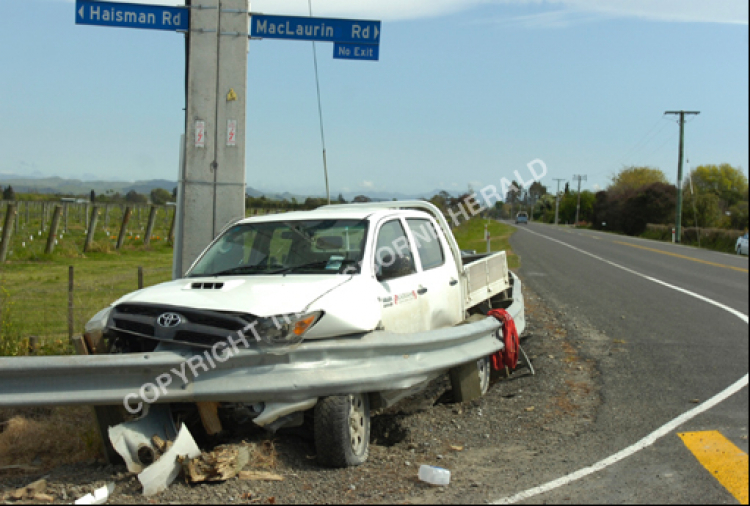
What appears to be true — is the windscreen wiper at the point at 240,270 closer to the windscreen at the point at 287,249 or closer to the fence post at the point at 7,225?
the windscreen at the point at 287,249

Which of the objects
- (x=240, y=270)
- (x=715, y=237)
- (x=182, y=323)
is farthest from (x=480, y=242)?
(x=182, y=323)

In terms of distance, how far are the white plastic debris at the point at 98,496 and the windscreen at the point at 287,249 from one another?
2130 millimetres

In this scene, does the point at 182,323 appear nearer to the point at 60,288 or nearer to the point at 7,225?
the point at 60,288

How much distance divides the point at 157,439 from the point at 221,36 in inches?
235

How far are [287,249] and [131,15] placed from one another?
4383mm

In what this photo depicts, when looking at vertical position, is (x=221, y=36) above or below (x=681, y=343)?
above

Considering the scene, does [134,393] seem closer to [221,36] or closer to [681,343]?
[221,36]

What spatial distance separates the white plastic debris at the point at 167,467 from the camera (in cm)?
409

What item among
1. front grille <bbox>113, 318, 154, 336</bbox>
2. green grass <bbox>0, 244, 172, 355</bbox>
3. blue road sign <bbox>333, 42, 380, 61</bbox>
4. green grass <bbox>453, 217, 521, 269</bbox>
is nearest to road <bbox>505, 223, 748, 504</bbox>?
front grille <bbox>113, 318, 154, 336</bbox>

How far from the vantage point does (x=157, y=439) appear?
4.42 m

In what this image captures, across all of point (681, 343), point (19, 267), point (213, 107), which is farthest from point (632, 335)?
point (19, 267)

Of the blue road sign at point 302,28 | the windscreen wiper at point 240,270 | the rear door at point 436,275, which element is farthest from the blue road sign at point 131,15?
the rear door at point 436,275

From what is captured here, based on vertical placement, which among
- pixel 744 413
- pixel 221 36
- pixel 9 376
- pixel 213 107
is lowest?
pixel 9 376

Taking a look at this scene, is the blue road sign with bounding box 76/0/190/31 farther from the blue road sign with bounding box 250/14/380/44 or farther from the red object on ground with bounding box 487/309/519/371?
the red object on ground with bounding box 487/309/519/371
